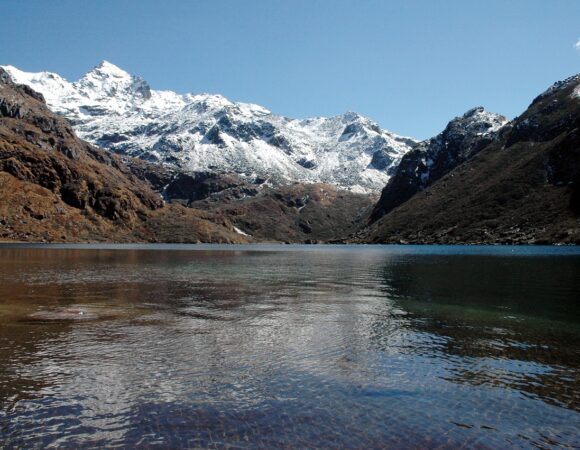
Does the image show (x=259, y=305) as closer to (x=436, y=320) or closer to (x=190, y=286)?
(x=436, y=320)

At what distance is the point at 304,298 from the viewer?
55.8 m

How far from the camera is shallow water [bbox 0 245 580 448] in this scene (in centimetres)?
1682

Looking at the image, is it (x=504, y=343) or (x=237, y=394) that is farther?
(x=504, y=343)

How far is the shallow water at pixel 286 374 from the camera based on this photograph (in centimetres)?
1682

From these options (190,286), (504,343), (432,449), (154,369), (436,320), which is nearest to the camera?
(432,449)

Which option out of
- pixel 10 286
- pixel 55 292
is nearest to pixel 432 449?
pixel 55 292

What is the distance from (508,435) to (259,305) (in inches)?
1354

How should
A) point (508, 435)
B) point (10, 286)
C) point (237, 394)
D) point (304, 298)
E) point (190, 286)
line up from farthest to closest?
1. point (190, 286)
2. point (10, 286)
3. point (304, 298)
4. point (237, 394)
5. point (508, 435)

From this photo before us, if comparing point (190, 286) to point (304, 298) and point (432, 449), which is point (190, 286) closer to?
point (304, 298)

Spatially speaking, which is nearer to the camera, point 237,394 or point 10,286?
point 237,394

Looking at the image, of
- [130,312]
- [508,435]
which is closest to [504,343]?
[508,435]

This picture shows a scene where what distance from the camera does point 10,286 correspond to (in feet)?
211

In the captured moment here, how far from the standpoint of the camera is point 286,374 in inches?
Answer: 942

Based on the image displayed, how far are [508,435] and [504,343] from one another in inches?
656
